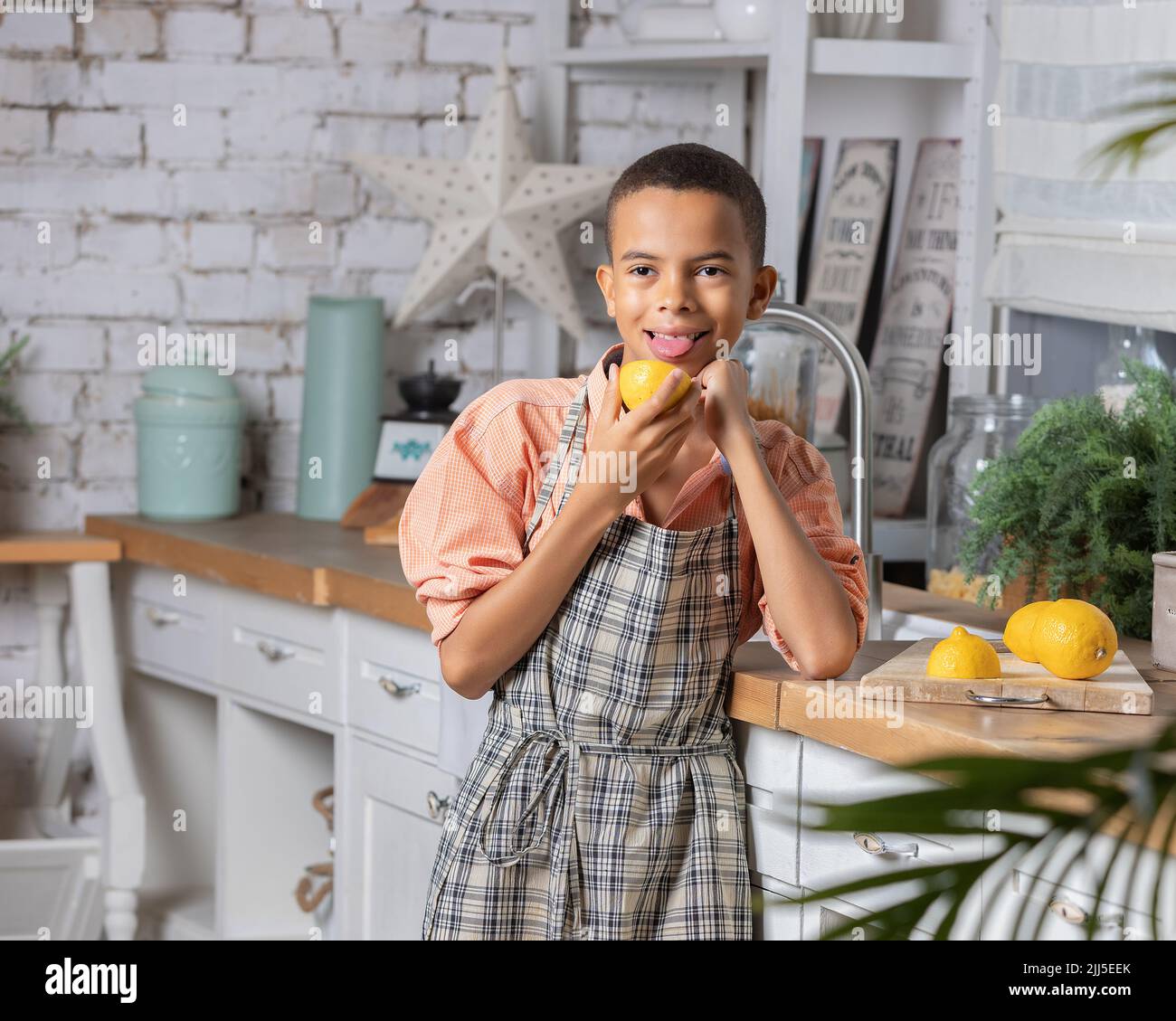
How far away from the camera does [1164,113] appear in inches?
80.7

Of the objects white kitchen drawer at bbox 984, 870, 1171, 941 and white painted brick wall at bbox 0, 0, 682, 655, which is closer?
white kitchen drawer at bbox 984, 870, 1171, 941

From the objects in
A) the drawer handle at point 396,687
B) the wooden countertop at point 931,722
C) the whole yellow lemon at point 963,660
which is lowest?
the drawer handle at point 396,687

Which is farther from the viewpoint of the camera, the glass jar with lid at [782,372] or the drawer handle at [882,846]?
the glass jar with lid at [782,372]

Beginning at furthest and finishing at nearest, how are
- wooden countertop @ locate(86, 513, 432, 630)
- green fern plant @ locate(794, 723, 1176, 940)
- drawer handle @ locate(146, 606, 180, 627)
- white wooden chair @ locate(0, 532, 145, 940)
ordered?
drawer handle @ locate(146, 606, 180, 627)
white wooden chair @ locate(0, 532, 145, 940)
wooden countertop @ locate(86, 513, 432, 630)
green fern plant @ locate(794, 723, 1176, 940)

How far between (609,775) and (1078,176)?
3.55 ft

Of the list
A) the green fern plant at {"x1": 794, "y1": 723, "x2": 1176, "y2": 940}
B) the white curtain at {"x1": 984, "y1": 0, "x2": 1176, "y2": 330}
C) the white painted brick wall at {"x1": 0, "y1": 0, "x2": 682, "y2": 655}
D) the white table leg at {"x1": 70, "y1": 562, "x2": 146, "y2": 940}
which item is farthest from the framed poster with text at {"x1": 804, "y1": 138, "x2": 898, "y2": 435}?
the green fern plant at {"x1": 794, "y1": 723, "x2": 1176, "y2": 940}

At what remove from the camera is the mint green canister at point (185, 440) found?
8.39ft

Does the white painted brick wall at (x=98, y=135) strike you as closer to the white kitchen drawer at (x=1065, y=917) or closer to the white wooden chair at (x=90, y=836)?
the white wooden chair at (x=90, y=836)

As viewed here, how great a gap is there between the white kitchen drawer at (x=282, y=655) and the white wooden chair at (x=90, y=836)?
0.69 feet

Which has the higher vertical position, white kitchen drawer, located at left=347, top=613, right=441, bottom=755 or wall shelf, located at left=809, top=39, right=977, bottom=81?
wall shelf, located at left=809, top=39, right=977, bottom=81

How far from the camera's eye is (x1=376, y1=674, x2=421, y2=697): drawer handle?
2035 mm

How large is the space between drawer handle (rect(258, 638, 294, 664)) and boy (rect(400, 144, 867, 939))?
2.93 feet

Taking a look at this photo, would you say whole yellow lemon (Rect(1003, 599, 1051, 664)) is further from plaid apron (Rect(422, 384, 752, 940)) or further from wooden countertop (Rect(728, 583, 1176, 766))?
plaid apron (Rect(422, 384, 752, 940))

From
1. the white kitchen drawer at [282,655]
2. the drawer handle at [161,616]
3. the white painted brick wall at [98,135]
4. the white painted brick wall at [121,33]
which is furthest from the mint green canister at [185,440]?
the white painted brick wall at [121,33]
